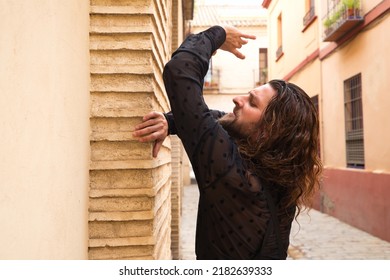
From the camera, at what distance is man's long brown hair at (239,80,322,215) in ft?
4.88

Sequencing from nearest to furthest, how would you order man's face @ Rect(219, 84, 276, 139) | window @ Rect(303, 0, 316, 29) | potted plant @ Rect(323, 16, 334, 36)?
man's face @ Rect(219, 84, 276, 139) → potted plant @ Rect(323, 16, 334, 36) → window @ Rect(303, 0, 316, 29)

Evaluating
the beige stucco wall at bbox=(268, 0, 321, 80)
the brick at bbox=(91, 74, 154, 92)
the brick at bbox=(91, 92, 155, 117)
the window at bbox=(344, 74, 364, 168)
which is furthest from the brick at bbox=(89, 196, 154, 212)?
the beige stucco wall at bbox=(268, 0, 321, 80)

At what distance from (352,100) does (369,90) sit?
1.13 meters

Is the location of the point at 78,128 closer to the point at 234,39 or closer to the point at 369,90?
the point at 234,39

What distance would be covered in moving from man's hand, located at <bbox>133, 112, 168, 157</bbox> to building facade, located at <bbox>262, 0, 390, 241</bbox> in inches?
228

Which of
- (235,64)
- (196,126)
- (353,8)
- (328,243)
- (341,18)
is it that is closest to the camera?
(196,126)

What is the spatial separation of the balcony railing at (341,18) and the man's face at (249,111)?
A: 7.04 m

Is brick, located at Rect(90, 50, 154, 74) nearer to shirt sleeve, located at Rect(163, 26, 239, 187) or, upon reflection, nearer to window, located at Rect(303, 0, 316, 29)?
shirt sleeve, located at Rect(163, 26, 239, 187)

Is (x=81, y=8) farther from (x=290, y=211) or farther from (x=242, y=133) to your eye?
(x=290, y=211)

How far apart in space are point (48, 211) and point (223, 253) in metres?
0.60

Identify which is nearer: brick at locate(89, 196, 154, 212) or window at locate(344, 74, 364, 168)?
brick at locate(89, 196, 154, 212)

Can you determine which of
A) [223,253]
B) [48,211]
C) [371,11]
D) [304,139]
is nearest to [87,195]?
[48,211]

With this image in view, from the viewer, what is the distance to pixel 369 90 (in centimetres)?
744

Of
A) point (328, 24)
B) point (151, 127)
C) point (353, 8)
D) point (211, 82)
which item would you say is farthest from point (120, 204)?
point (211, 82)
